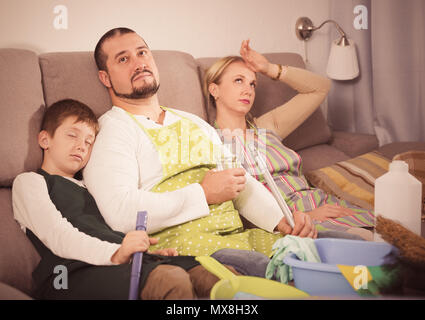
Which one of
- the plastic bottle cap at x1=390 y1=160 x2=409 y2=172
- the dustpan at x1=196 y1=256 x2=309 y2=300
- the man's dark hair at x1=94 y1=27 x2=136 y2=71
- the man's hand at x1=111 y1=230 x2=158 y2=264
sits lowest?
the dustpan at x1=196 y1=256 x2=309 y2=300

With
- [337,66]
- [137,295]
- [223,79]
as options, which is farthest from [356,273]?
[337,66]

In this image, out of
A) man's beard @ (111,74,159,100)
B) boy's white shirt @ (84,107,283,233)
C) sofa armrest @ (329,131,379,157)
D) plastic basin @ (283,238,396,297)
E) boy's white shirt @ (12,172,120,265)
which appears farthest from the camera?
sofa armrest @ (329,131,379,157)

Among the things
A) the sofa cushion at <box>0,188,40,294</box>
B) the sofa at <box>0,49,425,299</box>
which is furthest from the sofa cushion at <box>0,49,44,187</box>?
the sofa cushion at <box>0,188,40,294</box>

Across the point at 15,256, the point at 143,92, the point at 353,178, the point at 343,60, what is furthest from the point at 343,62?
the point at 15,256

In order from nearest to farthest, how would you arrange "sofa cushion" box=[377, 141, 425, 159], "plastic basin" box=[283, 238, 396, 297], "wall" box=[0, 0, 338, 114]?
"plastic basin" box=[283, 238, 396, 297], "wall" box=[0, 0, 338, 114], "sofa cushion" box=[377, 141, 425, 159]

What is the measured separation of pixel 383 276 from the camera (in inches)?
29.3

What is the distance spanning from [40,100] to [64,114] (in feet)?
0.48

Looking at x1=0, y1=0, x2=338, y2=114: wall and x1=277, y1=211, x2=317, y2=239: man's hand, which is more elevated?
x1=0, y1=0, x2=338, y2=114: wall

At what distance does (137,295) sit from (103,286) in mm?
73

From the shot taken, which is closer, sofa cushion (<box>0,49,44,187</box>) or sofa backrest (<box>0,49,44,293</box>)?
sofa backrest (<box>0,49,44,293</box>)

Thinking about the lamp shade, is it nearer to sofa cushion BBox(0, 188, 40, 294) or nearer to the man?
the man

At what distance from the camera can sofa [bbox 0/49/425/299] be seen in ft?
3.24

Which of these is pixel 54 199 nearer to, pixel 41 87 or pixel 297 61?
pixel 41 87

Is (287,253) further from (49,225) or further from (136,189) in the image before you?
(49,225)
